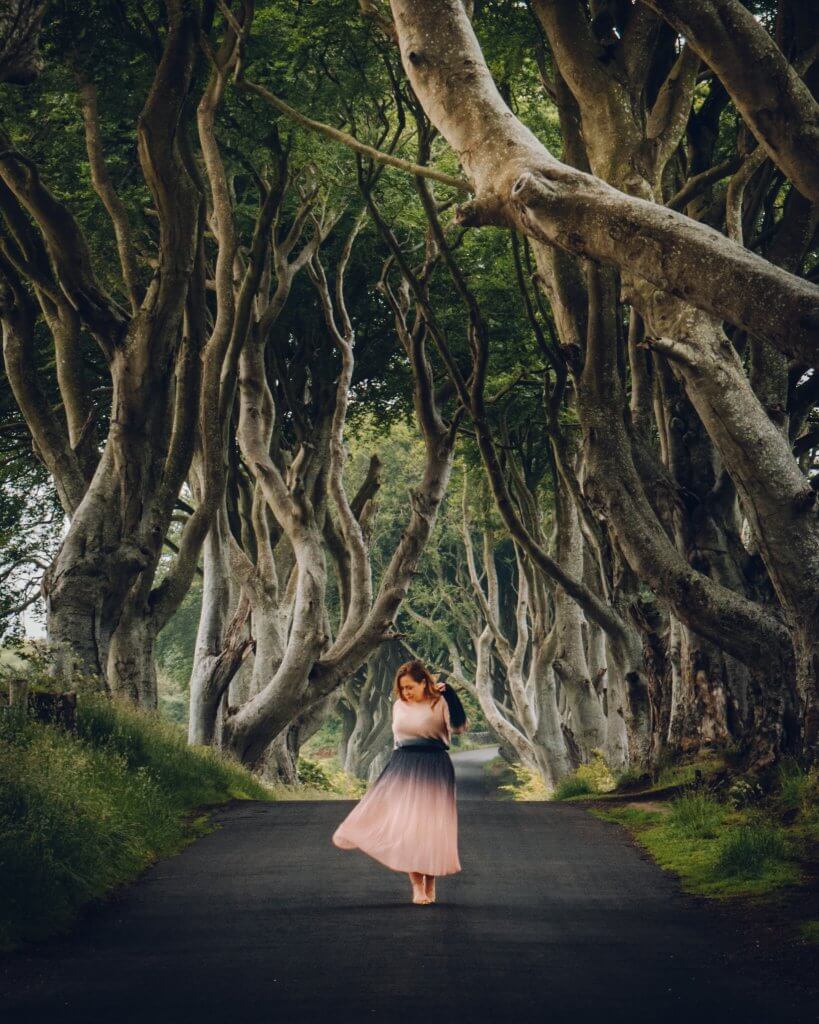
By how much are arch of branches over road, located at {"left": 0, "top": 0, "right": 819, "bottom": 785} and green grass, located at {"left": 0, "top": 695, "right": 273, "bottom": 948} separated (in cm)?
151

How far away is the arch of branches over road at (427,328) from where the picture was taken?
689cm

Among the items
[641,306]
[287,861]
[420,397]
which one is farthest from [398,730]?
[420,397]

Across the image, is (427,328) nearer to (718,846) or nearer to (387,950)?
(718,846)

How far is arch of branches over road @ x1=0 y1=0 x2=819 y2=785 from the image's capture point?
6.89 metres

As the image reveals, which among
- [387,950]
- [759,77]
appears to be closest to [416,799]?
[387,950]

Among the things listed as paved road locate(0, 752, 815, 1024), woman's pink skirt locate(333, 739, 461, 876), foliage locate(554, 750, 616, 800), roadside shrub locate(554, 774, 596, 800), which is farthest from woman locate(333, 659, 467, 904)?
roadside shrub locate(554, 774, 596, 800)

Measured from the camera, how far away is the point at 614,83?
9.63 m

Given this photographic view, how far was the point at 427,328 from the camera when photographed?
53.6ft

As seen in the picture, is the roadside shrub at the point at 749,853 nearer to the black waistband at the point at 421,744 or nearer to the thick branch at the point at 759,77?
the black waistband at the point at 421,744

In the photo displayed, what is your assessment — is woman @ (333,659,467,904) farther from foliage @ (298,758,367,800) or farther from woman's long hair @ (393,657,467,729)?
foliage @ (298,758,367,800)

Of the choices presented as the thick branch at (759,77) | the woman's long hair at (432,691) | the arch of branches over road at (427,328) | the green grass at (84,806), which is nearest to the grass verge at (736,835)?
the arch of branches over road at (427,328)

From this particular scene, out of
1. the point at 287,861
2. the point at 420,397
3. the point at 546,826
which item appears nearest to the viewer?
the point at 287,861

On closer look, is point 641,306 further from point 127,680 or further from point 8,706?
point 127,680

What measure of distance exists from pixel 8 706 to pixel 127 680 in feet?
14.3
